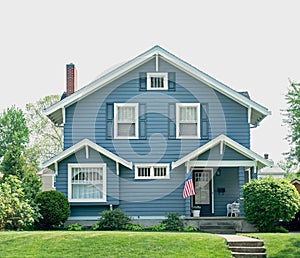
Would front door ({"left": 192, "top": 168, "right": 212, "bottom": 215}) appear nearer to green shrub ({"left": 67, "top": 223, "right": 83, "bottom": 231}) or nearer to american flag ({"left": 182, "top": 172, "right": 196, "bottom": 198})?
american flag ({"left": 182, "top": 172, "right": 196, "bottom": 198})

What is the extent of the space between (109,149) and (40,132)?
29513 millimetres

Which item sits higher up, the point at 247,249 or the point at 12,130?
the point at 12,130

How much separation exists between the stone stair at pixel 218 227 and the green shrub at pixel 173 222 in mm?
871

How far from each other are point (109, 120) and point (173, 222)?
5213 millimetres

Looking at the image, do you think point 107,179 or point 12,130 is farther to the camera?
point 12,130

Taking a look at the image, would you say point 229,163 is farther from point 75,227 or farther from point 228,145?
point 75,227

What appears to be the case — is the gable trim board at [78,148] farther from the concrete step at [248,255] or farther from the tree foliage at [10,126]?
the tree foliage at [10,126]

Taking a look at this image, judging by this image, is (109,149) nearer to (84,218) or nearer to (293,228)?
(84,218)

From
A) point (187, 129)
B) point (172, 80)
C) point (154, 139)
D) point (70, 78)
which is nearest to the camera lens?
point (154, 139)

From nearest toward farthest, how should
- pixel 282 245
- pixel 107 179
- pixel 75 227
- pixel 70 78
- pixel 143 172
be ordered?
pixel 282 245 → pixel 75 227 → pixel 107 179 → pixel 143 172 → pixel 70 78

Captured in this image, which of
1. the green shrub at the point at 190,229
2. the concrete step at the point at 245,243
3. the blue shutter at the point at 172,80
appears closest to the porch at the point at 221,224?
the green shrub at the point at 190,229

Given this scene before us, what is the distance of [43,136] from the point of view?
174 feet

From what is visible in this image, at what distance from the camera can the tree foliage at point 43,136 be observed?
172 feet

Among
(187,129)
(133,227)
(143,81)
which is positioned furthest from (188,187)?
(143,81)
